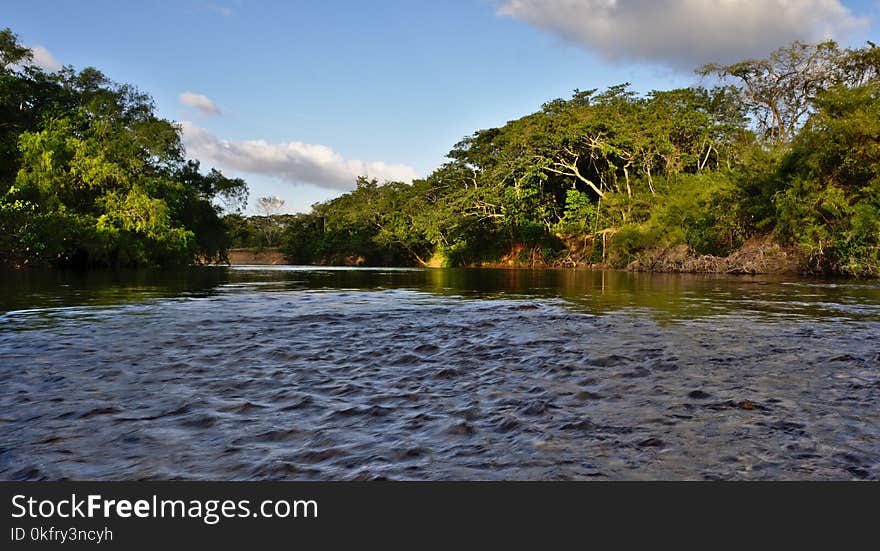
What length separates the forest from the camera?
90.4 feet

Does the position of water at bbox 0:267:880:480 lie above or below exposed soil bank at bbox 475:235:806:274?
below

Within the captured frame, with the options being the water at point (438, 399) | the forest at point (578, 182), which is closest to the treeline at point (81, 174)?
the forest at point (578, 182)

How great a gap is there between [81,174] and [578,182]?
141ft

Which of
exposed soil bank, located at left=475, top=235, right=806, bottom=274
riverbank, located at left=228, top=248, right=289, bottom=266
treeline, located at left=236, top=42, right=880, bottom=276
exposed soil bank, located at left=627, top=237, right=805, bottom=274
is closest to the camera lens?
treeline, located at left=236, top=42, right=880, bottom=276

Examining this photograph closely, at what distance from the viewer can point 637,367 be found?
6.48 metres

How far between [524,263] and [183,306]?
4992 cm

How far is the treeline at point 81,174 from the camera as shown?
3122cm

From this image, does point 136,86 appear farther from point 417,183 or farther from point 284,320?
point 284,320

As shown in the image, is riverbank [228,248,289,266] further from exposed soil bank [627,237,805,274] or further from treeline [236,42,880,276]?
exposed soil bank [627,237,805,274]

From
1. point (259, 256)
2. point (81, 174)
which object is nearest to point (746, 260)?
point (81, 174)
